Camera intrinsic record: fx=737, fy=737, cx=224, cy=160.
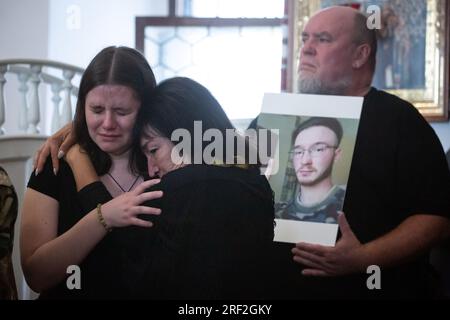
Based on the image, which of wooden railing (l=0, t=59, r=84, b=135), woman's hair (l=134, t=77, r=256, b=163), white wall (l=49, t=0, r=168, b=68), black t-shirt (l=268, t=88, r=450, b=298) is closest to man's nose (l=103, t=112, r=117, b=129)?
woman's hair (l=134, t=77, r=256, b=163)

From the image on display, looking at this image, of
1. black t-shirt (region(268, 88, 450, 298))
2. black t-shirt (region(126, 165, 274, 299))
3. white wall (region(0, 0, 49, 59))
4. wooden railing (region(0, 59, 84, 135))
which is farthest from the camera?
white wall (region(0, 0, 49, 59))

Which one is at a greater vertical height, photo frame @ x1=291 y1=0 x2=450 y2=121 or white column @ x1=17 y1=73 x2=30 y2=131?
photo frame @ x1=291 y1=0 x2=450 y2=121

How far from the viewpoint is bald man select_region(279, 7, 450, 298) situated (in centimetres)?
104

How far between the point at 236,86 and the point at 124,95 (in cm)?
111

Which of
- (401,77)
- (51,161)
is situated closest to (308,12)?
(401,77)

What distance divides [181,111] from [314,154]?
20cm

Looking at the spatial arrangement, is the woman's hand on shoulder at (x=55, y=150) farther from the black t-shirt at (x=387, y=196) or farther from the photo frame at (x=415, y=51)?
the photo frame at (x=415, y=51)

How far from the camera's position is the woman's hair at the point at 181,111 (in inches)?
39.2

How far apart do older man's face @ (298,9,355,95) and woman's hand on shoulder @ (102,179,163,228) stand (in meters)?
0.30

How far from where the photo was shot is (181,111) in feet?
3.27

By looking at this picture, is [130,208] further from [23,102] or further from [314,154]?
[23,102]

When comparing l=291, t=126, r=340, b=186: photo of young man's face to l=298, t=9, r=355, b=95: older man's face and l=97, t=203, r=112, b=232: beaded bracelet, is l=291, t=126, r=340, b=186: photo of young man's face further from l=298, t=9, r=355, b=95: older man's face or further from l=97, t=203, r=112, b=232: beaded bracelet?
l=97, t=203, r=112, b=232: beaded bracelet
